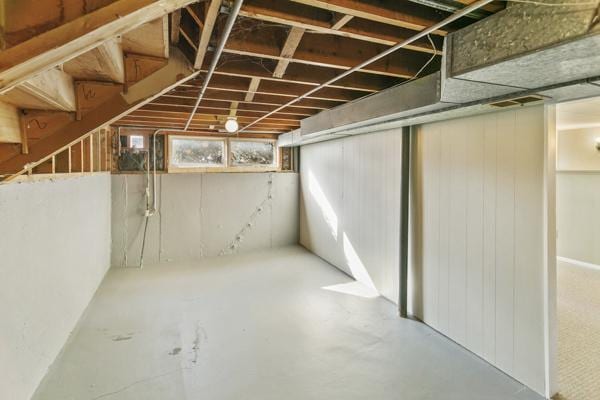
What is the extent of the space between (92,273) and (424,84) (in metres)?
4.12

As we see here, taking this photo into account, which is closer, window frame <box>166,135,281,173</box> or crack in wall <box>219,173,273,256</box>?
window frame <box>166,135,281,173</box>

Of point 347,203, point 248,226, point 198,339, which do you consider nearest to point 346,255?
point 347,203

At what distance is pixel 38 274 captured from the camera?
2.30m

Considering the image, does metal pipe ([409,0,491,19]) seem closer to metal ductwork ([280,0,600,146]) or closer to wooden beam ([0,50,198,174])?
metal ductwork ([280,0,600,146])

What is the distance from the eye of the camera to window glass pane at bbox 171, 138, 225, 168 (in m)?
5.58

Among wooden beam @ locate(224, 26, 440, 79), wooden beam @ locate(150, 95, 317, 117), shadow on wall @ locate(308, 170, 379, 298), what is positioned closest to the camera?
wooden beam @ locate(224, 26, 440, 79)

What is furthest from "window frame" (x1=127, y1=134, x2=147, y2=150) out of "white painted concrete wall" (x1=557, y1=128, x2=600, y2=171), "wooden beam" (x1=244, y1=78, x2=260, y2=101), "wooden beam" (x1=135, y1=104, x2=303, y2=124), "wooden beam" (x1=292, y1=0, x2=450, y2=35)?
"white painted concrete wall" (x1=557, y1=128, x2=600, y2=171)

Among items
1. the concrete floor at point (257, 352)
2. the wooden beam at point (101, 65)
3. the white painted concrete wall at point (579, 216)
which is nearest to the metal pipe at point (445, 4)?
the wooden beam at point (101, 65)

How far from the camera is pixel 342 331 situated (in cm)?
305

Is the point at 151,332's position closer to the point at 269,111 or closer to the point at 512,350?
the point at 269,111

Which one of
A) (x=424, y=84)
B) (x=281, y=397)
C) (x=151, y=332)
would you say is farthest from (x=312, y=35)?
(x=151, y=332)

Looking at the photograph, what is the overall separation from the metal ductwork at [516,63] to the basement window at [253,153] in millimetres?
3932

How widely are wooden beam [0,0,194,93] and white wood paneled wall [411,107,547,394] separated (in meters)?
2.34

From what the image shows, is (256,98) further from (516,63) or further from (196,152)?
(196,152)
